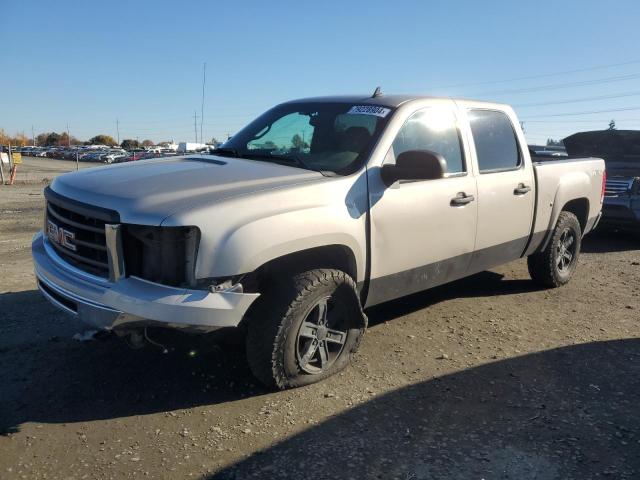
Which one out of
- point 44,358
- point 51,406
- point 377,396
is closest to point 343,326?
point 377,396

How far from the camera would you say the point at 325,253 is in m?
3.46

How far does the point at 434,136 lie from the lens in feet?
13.6

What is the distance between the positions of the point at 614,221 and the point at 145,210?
8.21 metres

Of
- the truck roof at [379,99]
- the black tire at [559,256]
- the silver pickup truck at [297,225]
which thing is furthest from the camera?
the black tire at [559,256]

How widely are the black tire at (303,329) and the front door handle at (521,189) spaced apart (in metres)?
2.13

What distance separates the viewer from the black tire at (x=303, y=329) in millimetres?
3133

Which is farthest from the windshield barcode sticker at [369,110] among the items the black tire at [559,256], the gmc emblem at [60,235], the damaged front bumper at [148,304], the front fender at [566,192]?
the black tire at [559,256]

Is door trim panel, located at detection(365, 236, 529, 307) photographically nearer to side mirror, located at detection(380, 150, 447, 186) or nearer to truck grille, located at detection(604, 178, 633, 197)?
side mirror, located at detection(380, 150, 447, 186)

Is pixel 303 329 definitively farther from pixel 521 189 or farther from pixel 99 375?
pixel 521 189

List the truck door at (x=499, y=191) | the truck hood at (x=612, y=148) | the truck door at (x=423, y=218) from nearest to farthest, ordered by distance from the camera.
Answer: the truck door at (x=423, y=218), the truck door at (x=499, y=191), the truck hood at (x=612, y=148)

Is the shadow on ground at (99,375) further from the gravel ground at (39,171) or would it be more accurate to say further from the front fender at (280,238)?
the gravel ground at (39,171)

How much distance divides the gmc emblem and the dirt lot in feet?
3.06

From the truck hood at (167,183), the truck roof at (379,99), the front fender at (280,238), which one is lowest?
the front fender at (280,238)


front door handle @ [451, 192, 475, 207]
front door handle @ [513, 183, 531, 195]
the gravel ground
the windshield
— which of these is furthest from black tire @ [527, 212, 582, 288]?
the gravel ground
